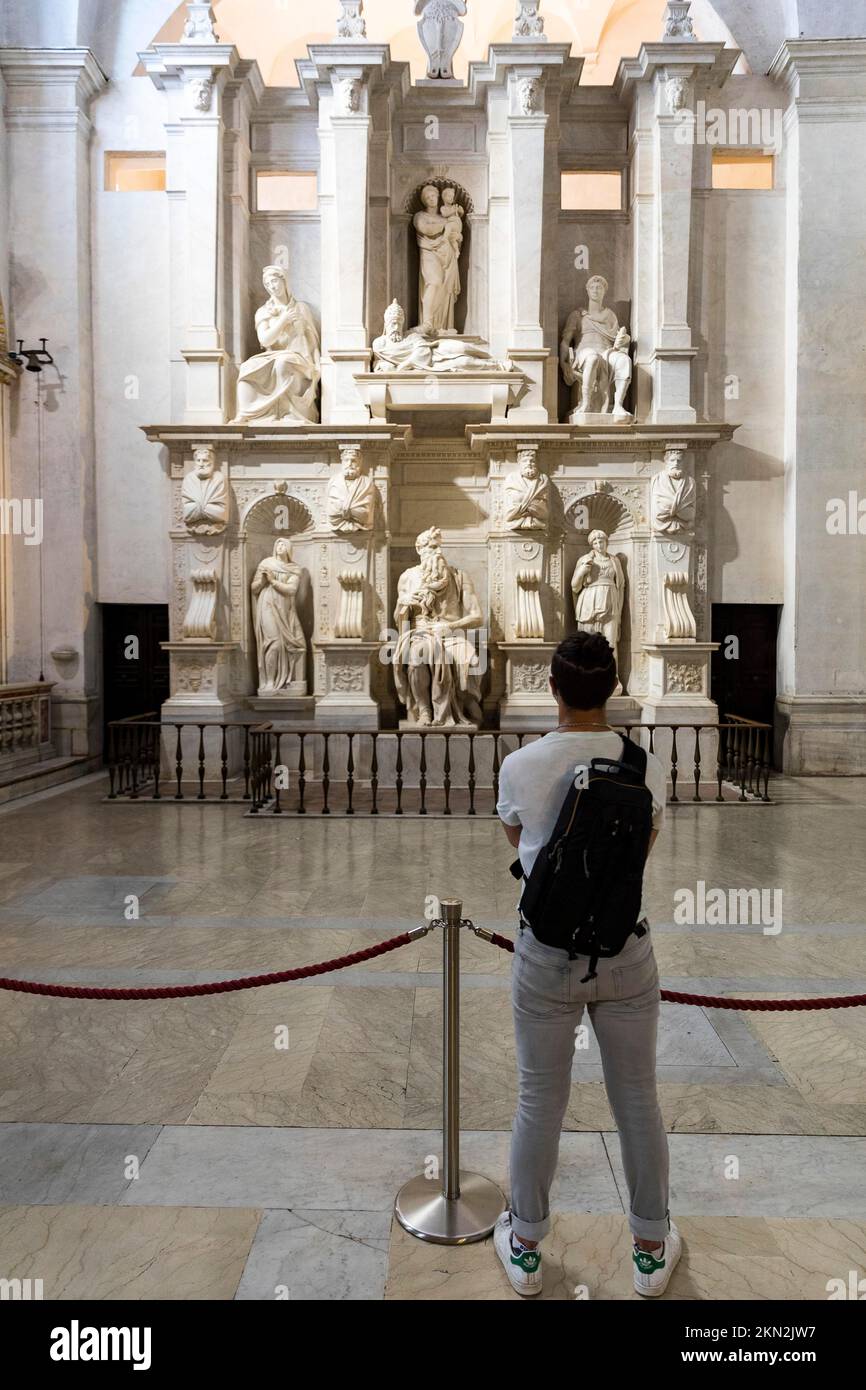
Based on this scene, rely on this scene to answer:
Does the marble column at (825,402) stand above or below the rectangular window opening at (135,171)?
below

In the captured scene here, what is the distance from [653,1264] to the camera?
104 inches

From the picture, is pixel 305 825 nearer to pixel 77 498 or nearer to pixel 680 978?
pixel 680 978

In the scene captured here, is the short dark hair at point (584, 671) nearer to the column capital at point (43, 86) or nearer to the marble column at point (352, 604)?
the marble column at point (352, 604)

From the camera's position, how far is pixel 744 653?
43.1 ft

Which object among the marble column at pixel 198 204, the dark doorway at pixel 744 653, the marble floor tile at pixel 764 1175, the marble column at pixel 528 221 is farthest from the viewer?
the dark doorway at pixel 744 653

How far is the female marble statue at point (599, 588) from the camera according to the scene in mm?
12039

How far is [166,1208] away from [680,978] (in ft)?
9.94

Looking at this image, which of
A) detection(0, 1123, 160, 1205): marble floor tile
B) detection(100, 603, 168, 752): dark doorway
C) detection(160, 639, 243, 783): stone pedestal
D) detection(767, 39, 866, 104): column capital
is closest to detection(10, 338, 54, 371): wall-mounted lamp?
detection(100, 603, 168, 752): dark doorway

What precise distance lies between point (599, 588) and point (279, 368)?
16.5 feet

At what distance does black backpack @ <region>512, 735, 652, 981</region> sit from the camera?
2375mm

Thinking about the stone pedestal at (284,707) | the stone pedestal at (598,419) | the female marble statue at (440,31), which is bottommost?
the stone pedestal at (284,707)

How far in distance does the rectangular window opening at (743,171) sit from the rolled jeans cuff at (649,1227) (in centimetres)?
1388

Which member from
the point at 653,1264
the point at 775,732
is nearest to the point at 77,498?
the point at 775,732

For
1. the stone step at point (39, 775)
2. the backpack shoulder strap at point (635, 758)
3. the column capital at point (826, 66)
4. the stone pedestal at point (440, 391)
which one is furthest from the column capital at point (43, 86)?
the backpack shoulder strap at point (635, 758)
